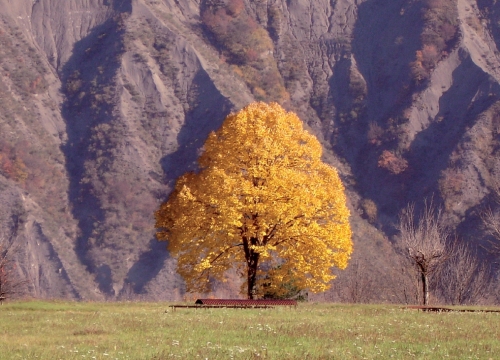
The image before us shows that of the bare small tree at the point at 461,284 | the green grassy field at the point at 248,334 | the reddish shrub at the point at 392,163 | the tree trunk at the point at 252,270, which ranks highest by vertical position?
the reddish shrub at the point at 392,163

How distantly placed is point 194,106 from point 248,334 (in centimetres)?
7512

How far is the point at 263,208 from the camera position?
39.4m

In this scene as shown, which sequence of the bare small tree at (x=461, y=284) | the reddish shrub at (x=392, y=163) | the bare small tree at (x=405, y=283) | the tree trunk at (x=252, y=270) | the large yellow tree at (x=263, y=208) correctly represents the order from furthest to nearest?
the reddish shrub at (x=392, y=163)
the bare small tree at (x=405, y=283)
the bare small tree at (x=461, y=284)
the tree trunk at (x=252, y=270)
the large yellow tree at (x=263, y=208)

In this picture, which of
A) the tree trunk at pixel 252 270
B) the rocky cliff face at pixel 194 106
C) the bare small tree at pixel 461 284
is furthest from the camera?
the rocky cliff face at pixel 194 106

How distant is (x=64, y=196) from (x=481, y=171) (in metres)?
41.7

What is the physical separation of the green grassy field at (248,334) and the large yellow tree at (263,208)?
874 cm

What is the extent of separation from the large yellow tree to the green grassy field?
28.7ft

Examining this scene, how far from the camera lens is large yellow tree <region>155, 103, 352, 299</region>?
39656 millimetres

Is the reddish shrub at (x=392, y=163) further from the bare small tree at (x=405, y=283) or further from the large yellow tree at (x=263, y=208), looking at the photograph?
the large yellow tree at (x=263, y=208)

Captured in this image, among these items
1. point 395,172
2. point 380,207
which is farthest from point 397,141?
point 380,207

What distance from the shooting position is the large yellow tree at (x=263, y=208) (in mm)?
39656

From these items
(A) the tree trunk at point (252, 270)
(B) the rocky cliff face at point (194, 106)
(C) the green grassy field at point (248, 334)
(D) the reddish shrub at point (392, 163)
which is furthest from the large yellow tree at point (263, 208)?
(D) the reddish shrub at point (392, 163)

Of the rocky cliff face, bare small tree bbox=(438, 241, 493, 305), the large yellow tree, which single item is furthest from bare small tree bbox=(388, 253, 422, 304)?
the large yellow tree

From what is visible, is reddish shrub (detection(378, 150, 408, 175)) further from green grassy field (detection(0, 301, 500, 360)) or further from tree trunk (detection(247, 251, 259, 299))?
green grassy field (detection(0, 301, 500, 360))
